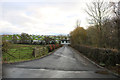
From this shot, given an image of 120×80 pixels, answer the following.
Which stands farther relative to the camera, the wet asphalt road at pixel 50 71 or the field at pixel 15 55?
the field at pixel 15 55

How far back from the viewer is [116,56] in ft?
27.2

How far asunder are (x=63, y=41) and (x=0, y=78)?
332 feet

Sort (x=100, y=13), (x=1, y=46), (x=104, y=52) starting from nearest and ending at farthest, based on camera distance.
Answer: (x=104, y=52) < (x=1, y=46) < (x=100, y=13)

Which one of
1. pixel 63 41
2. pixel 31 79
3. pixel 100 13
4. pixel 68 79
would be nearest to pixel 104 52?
pixel 68 79

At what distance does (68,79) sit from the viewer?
17.8 ft

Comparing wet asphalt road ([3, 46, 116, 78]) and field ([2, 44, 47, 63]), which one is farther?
field ([2, 44, 47, 63])

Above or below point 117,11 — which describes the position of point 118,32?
below

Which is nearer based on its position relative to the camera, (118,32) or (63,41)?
(118,32)

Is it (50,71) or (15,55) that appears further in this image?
(15,55)

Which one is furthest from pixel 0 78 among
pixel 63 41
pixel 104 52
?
pixel 63 41

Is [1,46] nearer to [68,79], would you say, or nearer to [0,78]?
[0,78]

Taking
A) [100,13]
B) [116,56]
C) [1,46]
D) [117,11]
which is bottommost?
[116,56]

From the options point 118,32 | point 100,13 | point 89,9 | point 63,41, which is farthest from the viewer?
point 63,41

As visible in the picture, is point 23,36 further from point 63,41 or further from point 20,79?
point 63,41
